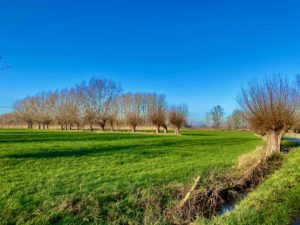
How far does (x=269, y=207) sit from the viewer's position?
6852 millimetres

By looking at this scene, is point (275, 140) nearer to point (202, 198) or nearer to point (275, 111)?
point (275, 111)

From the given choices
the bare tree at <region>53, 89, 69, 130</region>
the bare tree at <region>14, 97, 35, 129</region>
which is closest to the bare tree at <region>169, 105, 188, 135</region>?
the bare tree at <region>53, 89, 69, 130</region>

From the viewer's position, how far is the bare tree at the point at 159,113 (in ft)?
183

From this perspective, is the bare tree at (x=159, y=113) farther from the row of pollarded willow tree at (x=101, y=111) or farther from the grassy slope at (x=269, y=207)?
the grassy slope at (x=269, y=207)

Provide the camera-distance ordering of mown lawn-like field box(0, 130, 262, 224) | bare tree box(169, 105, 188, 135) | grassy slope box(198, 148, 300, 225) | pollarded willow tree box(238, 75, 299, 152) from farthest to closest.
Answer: bare tree box(169, 105, 188, 135) < pollarded willow tree box(238, 75, 299, 152) < mown lawn-like field box(0, 130, 262, 224) < grassy slope box(198, 148, 300, 225)

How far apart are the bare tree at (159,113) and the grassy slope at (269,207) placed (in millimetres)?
46130

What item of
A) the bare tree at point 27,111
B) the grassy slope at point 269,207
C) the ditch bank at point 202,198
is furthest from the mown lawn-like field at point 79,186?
the bare tree at point 27,111

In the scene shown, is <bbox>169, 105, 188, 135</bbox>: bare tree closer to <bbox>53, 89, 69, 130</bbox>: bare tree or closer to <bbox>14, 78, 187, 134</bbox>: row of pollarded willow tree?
<bbox>14, 78, 187, 134</bbox>: row of pollarded willow tree

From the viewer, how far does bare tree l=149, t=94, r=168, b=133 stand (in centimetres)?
5569

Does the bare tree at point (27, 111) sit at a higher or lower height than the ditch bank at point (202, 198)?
higher

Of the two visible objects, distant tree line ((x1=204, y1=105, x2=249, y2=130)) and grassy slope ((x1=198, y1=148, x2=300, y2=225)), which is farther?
distant tree line ((x1=204, y1=105, x2=249, y2=130))

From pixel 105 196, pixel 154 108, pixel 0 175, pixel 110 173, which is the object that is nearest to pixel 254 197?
pixel 105 196

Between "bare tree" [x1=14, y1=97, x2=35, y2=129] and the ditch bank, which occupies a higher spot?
"bare tree" [x1=14, y1=97, x2=35, y2=129]

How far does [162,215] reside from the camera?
6.46 m
